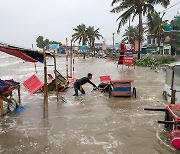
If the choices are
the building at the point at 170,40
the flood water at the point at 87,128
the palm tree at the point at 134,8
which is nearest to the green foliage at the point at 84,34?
the building at the point at 170,40

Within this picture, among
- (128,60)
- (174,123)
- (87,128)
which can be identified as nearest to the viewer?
(174,123)

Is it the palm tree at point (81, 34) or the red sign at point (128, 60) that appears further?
the palm tree at point (81, 34)

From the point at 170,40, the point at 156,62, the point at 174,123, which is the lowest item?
the point at 174,123

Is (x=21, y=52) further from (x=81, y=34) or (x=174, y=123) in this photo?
(x=81, y=34)

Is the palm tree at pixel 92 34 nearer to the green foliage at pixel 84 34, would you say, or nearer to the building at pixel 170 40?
the green foliage at pixel 84 34

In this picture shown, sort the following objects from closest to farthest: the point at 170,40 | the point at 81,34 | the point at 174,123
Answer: the point at 174,123, the point at 170,40, the point at 81,34

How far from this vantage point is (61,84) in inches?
532

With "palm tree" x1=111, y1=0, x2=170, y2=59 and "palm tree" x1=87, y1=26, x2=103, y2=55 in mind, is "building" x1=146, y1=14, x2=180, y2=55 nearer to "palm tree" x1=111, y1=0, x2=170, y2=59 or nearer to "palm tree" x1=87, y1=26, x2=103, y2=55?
"palm tree" x1=111, y1=0, x2=170, y2=59

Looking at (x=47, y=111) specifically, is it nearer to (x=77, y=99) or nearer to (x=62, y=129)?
(x=62, y=129)

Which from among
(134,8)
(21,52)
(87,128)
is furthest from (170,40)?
(87,128)

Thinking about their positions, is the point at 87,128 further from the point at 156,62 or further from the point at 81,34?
the point at 81,34

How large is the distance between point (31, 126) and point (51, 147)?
70.5 inches

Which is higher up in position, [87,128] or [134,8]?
[134,8]

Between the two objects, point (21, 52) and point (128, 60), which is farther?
point (128, 60)
